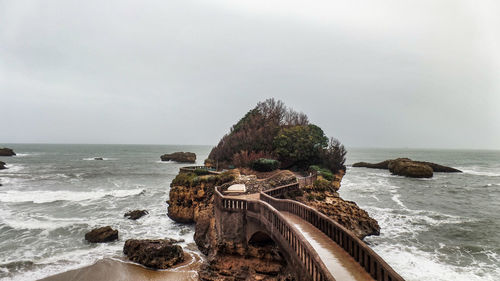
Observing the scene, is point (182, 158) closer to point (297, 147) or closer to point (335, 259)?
point (297, 147)

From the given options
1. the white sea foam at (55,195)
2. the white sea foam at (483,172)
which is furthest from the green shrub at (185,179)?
the white sea foam at (483,172)

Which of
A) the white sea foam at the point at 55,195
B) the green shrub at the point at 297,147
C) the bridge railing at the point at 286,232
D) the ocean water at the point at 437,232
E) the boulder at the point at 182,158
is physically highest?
the green shrub at the point at 297,147

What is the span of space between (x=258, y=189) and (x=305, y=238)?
1377cm

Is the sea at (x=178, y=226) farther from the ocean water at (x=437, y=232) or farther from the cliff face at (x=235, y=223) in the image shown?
the cliff face at (x=235, y=223)

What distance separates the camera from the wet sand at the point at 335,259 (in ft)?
25.6

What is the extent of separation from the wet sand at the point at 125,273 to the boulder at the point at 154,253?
0.36 meters

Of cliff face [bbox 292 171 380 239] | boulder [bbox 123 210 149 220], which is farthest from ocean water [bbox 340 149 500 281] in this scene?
boulder [bbox 123 210 149 220]

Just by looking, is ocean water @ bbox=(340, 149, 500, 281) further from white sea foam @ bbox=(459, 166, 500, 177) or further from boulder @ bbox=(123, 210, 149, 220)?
white sea foam @ bbox=(459, 166, 500, 177)

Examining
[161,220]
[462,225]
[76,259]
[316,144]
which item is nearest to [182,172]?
[161,220]

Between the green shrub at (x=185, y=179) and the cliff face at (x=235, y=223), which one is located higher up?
the green shrub at (x=185, y=179)

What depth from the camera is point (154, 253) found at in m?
16.9

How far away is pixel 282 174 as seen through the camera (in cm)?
2761

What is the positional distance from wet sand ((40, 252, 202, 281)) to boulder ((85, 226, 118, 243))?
373 cm

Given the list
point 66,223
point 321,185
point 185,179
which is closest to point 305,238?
point 321,185
